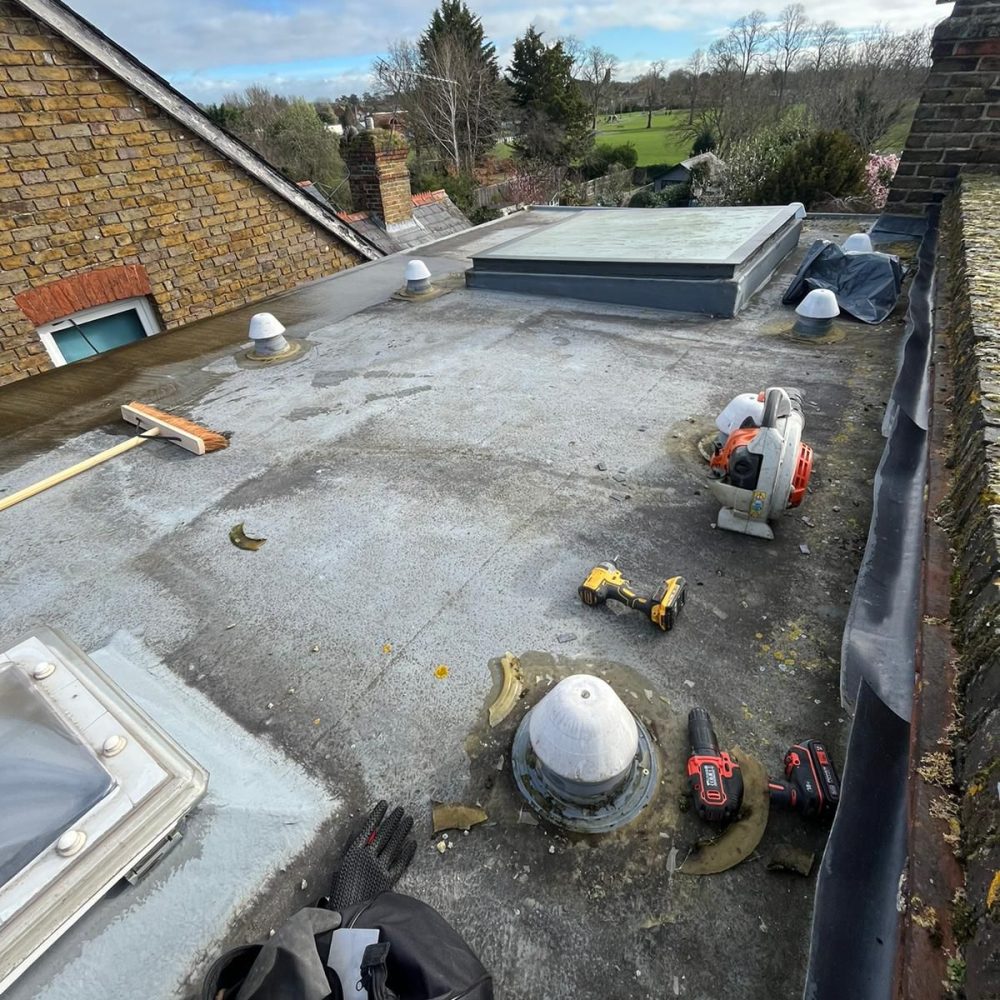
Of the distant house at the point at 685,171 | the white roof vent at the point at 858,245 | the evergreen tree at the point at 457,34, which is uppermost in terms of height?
the evergreen tree at the point at 457,34

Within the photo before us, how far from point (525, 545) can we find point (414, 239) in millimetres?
13703

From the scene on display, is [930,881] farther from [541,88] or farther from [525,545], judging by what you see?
[541,88]

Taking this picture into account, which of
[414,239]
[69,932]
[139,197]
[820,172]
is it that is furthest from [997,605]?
[820,172]

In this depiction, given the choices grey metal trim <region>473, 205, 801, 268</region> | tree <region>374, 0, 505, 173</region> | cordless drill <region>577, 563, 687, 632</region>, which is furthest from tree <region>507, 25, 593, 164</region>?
cordless drill <region>577, 563, 687, 632</region>

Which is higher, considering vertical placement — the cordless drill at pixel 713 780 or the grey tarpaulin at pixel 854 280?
the grey tarpaulin at pixel 854 280

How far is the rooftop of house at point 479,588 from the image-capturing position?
1.81 m

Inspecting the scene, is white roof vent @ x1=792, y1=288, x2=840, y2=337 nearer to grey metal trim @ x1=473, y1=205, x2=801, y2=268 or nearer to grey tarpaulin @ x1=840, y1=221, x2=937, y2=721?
grey metal trim @ x1=473, y1=205, x2=801, y2=268

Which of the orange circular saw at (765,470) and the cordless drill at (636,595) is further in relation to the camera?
the orange circular saw at (765,470)

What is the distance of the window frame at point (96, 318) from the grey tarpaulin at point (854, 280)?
328 inches

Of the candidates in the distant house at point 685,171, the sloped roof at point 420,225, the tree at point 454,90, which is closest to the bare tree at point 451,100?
the tree at point 454,90

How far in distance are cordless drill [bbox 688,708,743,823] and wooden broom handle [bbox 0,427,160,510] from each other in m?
4.67

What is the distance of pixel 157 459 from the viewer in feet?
14.5

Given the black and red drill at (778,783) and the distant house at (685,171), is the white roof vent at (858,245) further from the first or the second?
the distant house at (685,171)

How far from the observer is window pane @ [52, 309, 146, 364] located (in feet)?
25.2
